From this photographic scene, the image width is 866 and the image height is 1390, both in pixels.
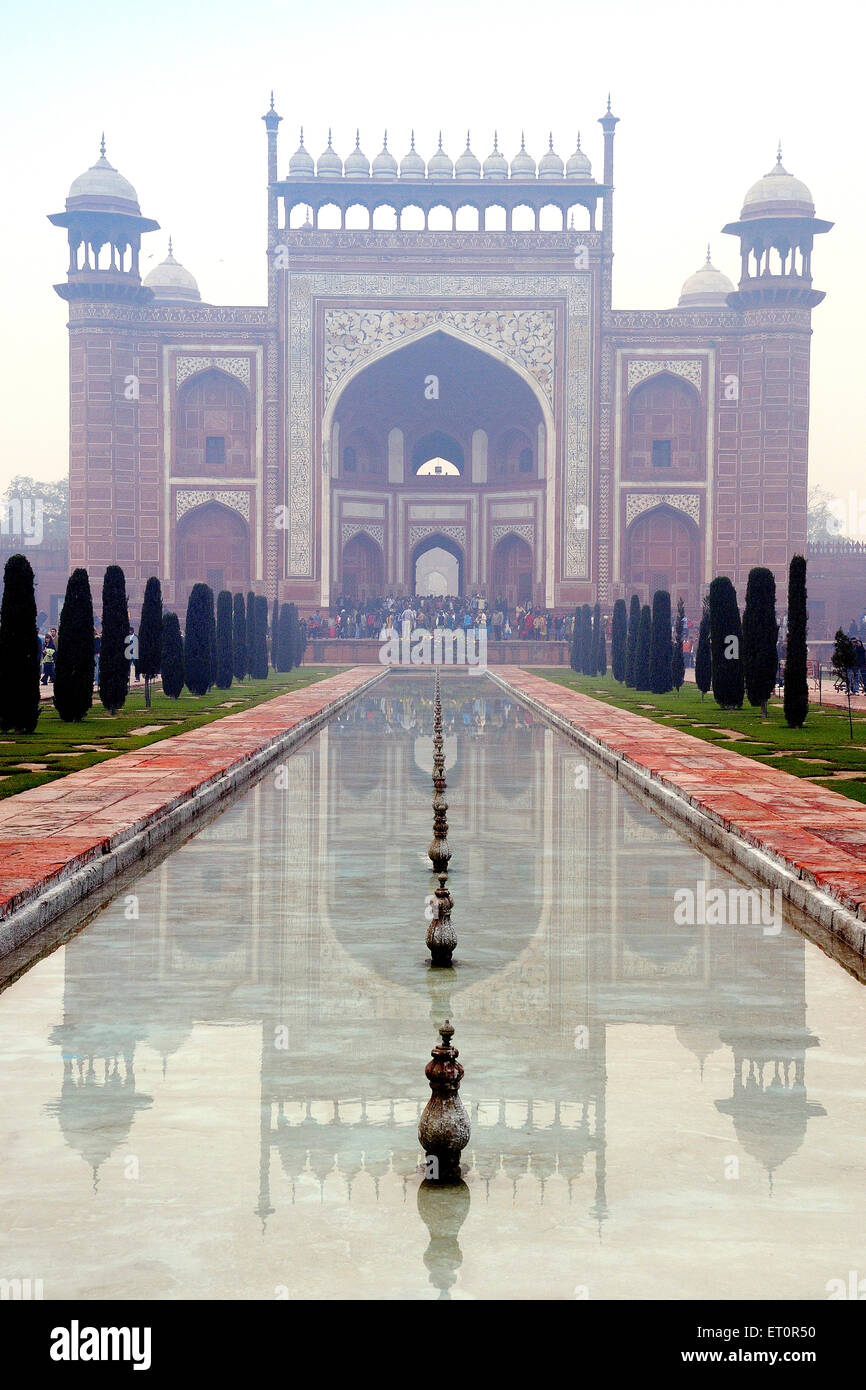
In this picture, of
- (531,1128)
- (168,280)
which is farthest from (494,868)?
(168,280)

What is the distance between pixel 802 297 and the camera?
35.5 metres

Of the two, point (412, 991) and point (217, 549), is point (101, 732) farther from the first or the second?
point (217, 549)

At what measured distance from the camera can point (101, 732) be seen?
538 inches

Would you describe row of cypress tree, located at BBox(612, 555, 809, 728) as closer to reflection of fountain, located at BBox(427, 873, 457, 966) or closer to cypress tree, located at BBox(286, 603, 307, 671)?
cypress tree, located at BBox(286, 603, 307, 671)

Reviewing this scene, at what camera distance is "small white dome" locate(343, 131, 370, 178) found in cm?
3666

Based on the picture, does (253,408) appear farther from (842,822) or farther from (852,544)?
(842,822)

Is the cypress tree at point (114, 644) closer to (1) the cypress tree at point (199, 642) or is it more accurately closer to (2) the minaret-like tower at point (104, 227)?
(1) the cypress tree at point (199, 642)

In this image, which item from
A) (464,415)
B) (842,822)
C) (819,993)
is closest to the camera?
(819,993)

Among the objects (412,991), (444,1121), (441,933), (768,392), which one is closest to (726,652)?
(441,933)

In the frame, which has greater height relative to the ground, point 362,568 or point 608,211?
point 608,211

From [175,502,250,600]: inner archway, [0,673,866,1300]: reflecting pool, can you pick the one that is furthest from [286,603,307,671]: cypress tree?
[0,673,866,1300]: reflecting pool

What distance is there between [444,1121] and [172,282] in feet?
144

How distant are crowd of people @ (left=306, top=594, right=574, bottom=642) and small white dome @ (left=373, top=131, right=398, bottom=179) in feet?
31.6

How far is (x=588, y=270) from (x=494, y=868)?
1243 inches
